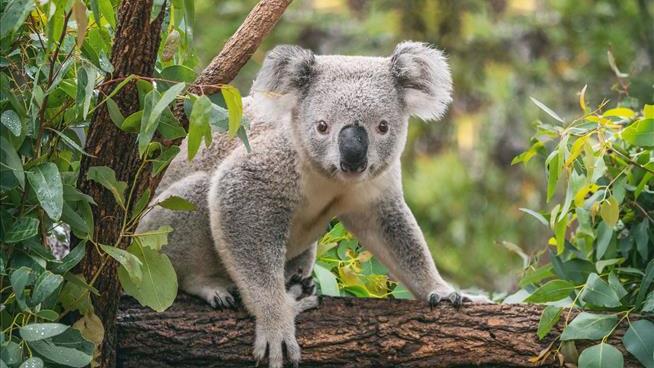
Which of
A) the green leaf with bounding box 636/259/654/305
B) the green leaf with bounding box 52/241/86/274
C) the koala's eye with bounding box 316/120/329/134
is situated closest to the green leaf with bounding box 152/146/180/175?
the green leaf with bounding box 52/241/86/274

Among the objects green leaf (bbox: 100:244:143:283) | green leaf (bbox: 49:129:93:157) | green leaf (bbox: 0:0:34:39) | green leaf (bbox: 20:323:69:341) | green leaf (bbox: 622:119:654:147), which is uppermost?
green leaf (bbox: 0:0:34:39)

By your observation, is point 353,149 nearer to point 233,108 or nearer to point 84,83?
point 233,108

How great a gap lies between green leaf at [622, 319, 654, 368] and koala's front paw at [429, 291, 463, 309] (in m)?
0.65

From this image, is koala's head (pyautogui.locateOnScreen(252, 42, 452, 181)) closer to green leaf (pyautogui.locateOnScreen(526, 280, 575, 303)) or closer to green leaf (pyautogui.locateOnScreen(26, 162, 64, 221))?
green leaf (pyautogui.locateOnScreen(526, 280, 575, 303))

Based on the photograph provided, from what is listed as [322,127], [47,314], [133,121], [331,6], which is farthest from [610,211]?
[331,6]

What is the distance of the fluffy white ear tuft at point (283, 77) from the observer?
4.54 m

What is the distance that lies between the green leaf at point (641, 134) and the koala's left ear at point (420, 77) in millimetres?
924

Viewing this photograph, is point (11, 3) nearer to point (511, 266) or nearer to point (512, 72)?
point (511, 266)

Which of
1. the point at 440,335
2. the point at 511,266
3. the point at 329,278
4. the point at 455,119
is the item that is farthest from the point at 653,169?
the point at 455,119

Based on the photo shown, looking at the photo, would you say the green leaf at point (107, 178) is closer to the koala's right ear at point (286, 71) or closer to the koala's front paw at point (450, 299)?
the koala's right ear at point (286, 71)

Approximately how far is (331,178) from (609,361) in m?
1.36

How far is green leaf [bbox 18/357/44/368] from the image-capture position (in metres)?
2.96

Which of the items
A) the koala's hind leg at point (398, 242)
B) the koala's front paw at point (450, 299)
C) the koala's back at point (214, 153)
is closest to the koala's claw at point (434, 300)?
the koala's front paw at point (450, 299)

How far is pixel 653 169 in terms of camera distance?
4113 mm
